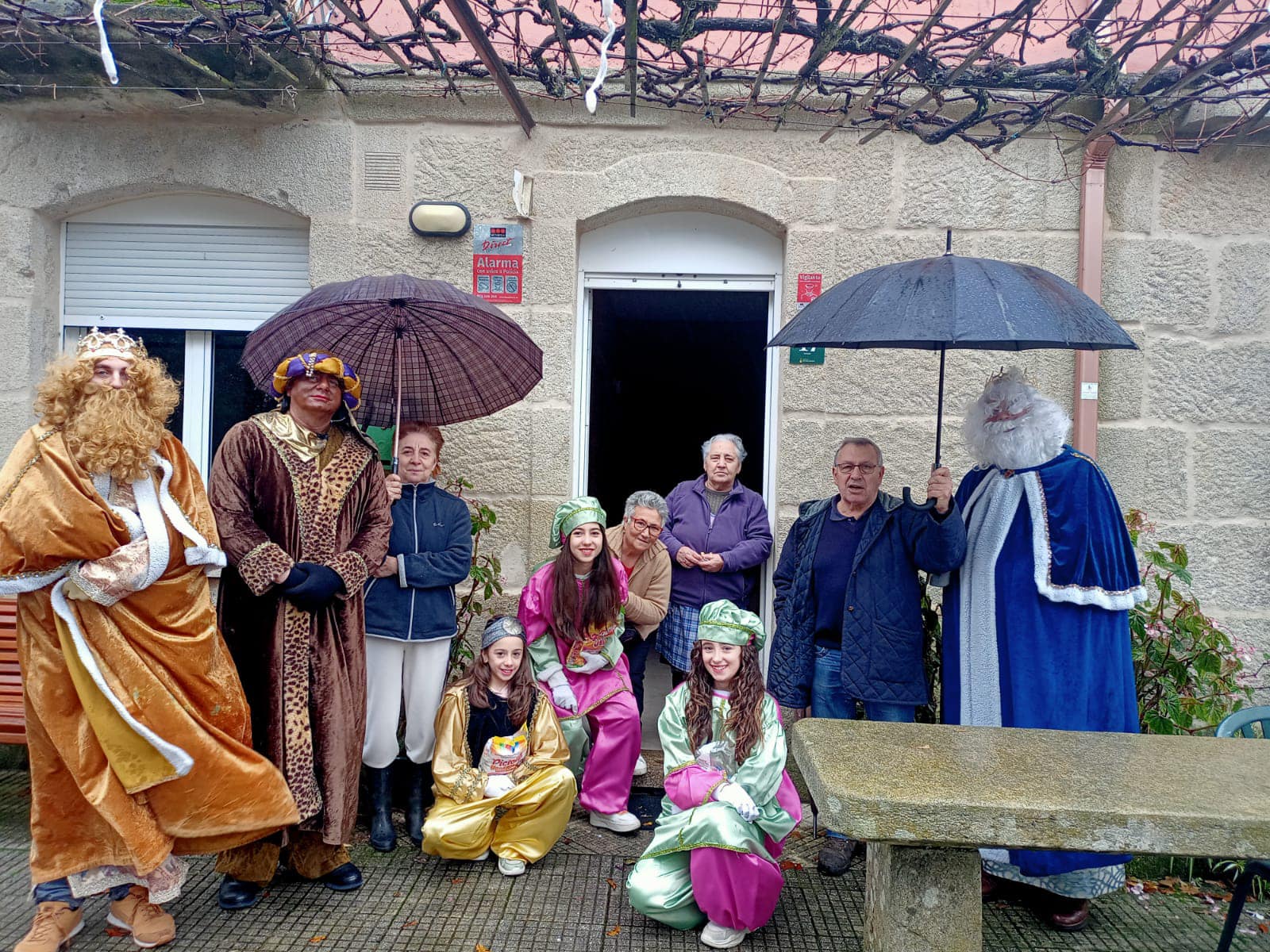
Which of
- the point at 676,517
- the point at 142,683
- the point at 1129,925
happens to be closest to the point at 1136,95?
the point at 676,517

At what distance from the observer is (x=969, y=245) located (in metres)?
5.00

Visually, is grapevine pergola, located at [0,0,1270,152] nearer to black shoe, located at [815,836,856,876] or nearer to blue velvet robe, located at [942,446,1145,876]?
blue velvet robe, located at [942,446,1145,876]

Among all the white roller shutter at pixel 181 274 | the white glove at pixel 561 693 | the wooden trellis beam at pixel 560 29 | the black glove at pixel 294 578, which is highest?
the wooden trellis beam at pixel 560 29

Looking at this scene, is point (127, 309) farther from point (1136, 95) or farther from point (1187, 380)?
point (1187, 380)

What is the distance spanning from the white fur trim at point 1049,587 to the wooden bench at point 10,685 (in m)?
3.88

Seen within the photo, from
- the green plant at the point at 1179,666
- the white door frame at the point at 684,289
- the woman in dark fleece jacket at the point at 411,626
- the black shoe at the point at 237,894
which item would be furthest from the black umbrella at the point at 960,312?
the black shoe at the point at 237,894

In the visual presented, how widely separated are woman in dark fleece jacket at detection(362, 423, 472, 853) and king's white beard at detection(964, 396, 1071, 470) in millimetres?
2104

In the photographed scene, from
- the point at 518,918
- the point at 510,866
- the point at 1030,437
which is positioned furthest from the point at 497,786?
the point at 1030,437

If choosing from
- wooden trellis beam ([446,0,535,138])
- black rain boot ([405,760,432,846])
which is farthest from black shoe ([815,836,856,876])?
wooden trellis beam ([446,0,535,138])

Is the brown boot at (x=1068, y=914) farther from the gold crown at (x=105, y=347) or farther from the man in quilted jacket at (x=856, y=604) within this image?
the gold crown at (x=105, y=347)

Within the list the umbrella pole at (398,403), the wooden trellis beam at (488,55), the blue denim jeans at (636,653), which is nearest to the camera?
the wooden trellis beam at (488,55)

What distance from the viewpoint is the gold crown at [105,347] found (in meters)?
3.18

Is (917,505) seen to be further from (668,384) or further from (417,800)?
(668,384)

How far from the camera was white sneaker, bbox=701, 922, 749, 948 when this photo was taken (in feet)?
10.7
